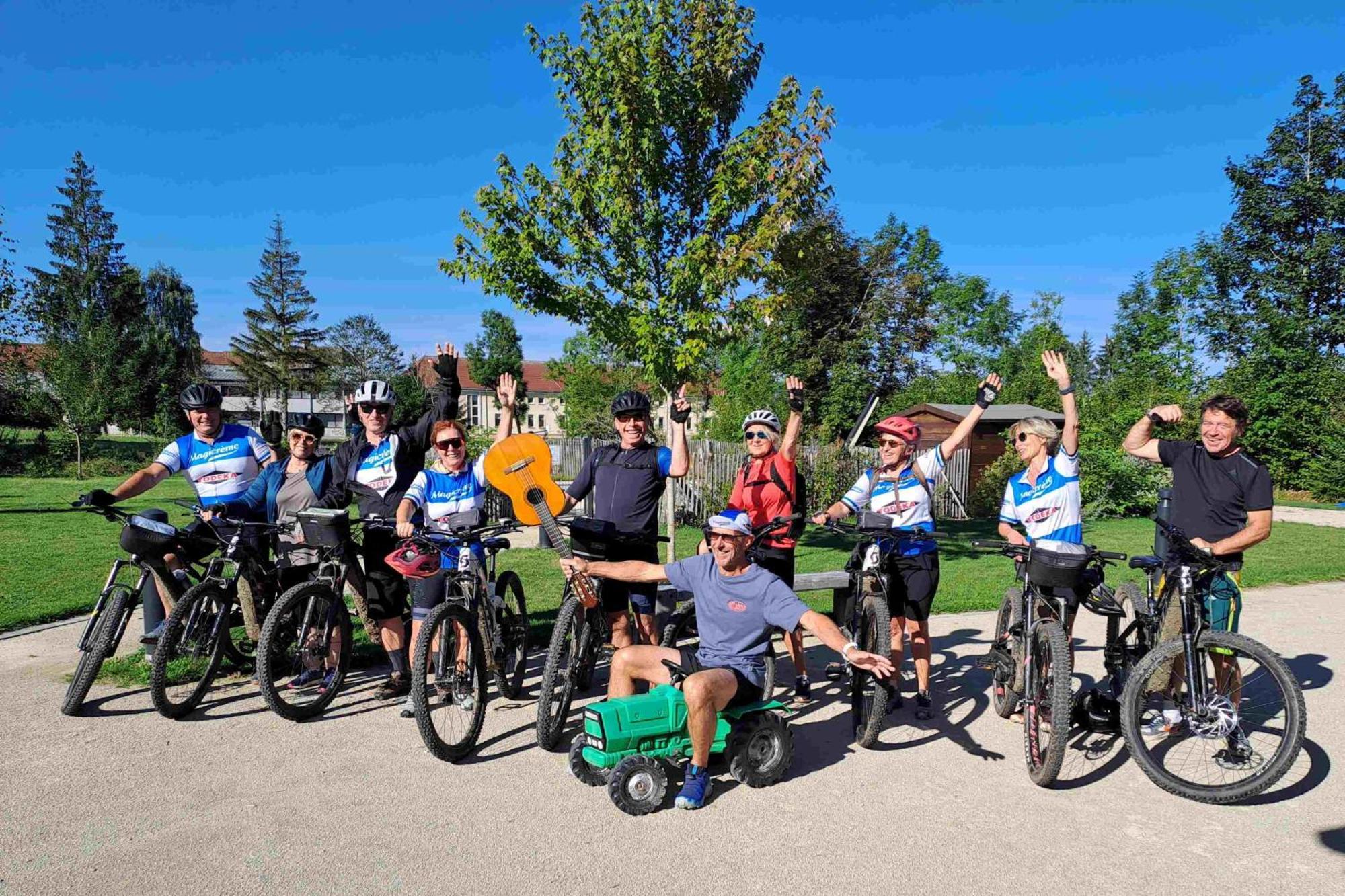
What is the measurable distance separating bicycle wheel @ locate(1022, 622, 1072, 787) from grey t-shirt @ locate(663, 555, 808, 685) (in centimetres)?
124

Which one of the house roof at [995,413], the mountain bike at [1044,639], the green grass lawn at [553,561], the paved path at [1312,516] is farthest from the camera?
the house roof at [995,413]

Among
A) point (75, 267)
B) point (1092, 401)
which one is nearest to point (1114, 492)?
point (1092, 401)

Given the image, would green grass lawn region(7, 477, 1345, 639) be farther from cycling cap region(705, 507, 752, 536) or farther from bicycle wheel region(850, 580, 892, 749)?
cycling cap region(705, 507, 752, 536)

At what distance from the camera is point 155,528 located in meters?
4.98

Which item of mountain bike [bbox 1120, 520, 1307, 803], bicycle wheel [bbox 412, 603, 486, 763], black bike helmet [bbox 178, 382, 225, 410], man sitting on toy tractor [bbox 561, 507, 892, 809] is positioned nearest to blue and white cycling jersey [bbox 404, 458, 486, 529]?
bicycle wheel [bbox 412, 603, 486, 763]

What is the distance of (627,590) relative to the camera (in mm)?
4934

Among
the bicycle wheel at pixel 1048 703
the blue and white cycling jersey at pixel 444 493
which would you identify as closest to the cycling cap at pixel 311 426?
the blue and white cycling jersey at pixel 444 493

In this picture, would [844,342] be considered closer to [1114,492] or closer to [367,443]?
[1114,492]

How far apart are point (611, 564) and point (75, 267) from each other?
193ft

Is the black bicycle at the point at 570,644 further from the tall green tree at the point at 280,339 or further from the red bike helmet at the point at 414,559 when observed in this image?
the tall green tree at the point at 280,339

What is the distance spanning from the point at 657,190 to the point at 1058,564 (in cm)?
618

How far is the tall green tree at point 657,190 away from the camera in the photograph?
848 cm

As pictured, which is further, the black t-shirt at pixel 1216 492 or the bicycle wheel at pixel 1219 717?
the black t-shirt at pixel 1216 492

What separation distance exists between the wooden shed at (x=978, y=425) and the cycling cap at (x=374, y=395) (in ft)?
54.6
